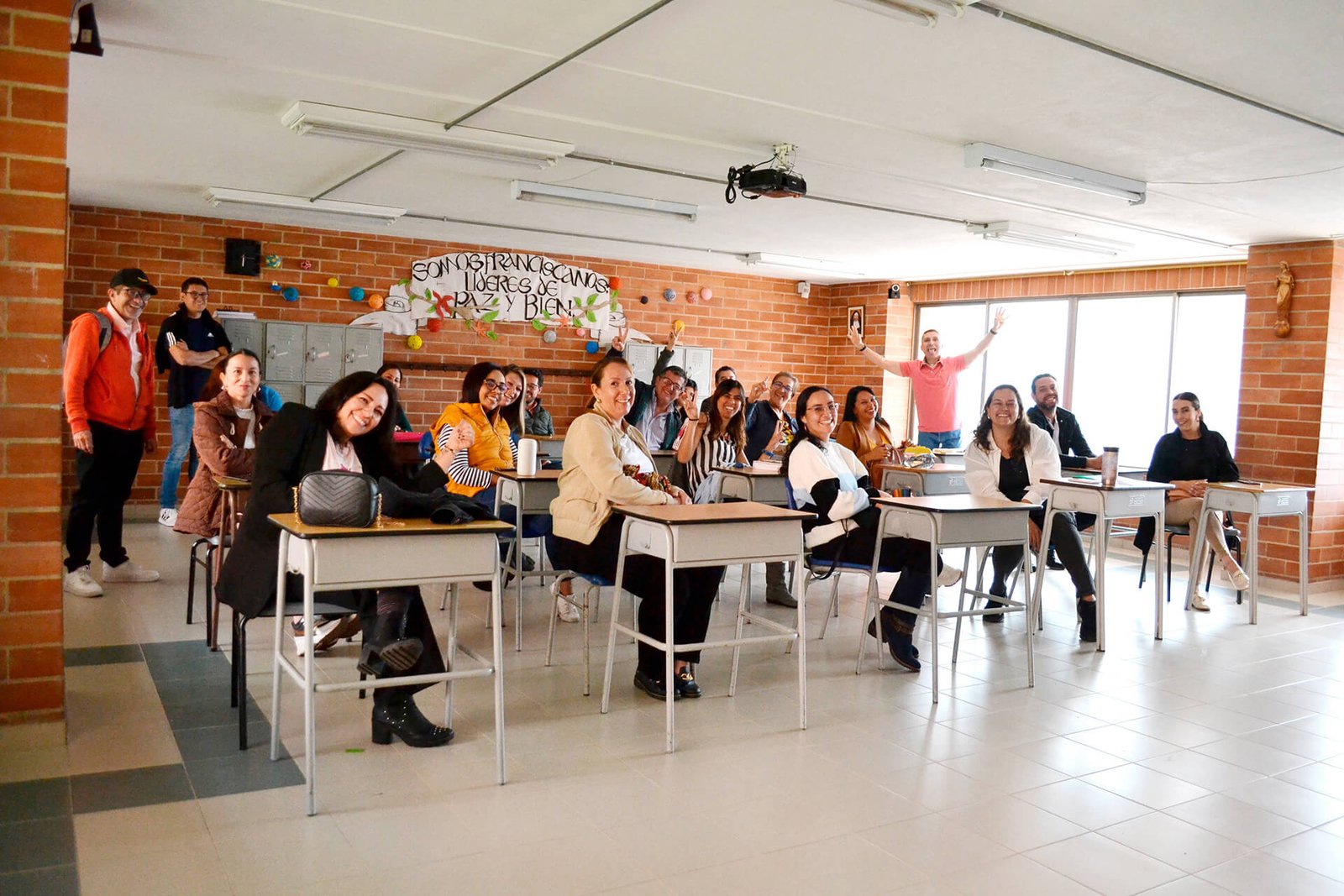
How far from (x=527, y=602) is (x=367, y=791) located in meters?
2.70

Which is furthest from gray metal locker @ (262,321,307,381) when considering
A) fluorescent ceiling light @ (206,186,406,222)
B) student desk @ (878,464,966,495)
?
student desk @ (878,464,966,495)

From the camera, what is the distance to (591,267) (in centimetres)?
1011

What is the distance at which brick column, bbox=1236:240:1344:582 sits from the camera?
698cm

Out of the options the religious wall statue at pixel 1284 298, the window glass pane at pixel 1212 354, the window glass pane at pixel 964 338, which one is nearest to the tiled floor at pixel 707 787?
the religious wall statue at pixel 1284 298

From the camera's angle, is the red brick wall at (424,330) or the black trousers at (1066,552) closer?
the black trousers at (1066,552)

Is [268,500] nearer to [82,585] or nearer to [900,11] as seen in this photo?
[900,11]

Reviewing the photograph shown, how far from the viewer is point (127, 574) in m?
5.61

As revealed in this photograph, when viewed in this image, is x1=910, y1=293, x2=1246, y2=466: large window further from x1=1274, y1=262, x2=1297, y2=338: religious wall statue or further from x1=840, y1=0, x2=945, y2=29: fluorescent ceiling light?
x1=840, y1=0, x2=945, y2=29: fluorescent ceiling light

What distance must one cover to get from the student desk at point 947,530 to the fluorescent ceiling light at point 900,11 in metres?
1.85

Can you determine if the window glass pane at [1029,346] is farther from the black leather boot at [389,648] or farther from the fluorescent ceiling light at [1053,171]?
the black leather boot at [389,648]

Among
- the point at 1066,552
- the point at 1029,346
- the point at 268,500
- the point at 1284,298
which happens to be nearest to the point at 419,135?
the point at 268,500

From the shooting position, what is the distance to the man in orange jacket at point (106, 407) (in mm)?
4848

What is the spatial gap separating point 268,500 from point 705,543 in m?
1.45

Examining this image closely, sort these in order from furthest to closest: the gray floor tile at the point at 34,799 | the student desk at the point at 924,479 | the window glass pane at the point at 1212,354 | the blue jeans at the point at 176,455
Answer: the window glass pane at the point at 1212,354 < the blue jeans at the point at 176,455 < the student desk at the point at 924,479 < the gray floor tile at the point at 34,799
